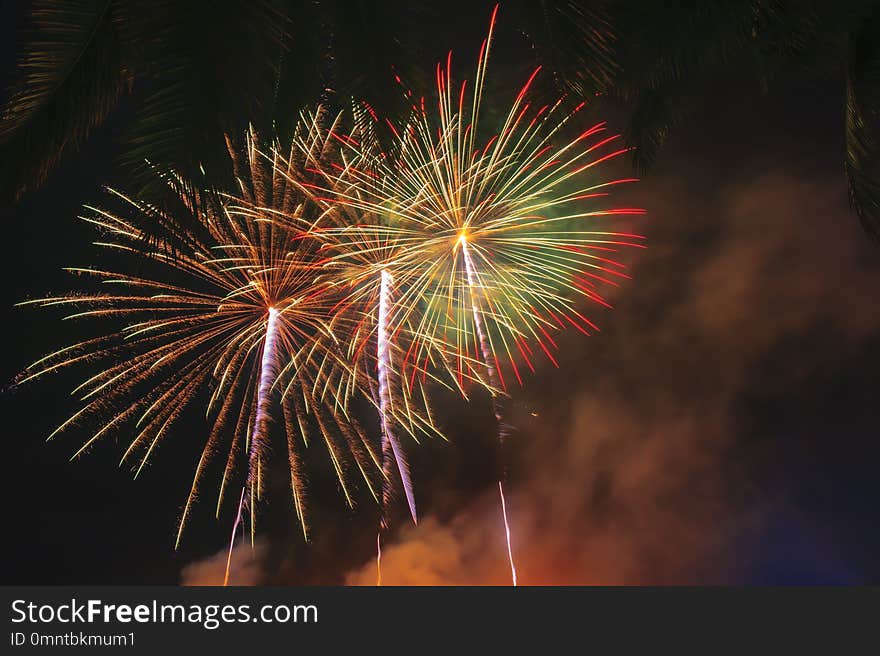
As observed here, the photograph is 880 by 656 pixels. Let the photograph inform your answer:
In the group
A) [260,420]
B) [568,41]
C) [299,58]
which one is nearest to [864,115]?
[568,41]

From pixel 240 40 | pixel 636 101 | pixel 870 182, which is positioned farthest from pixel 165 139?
pixel 636 101

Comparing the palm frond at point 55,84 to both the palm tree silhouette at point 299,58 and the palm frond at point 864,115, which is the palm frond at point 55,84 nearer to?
the palm tree silhouette at point 299,58

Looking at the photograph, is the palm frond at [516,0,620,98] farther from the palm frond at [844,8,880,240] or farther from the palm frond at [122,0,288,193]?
the palm frond at [844,8,880,240]

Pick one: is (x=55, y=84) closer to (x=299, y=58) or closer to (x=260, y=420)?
(x=299, y=58)

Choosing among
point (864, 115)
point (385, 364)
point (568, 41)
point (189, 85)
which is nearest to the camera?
point (189, 85)

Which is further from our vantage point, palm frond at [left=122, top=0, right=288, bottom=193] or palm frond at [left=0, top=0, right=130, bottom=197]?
palm frond at [left=0, top=0, right=130, bottom=197]

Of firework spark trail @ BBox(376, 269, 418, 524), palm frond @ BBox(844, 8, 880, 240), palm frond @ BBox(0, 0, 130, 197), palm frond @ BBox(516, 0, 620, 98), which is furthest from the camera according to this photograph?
firework spark trail @ BBox(376, 269, 418, 524)

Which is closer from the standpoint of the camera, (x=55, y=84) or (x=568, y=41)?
(x=55, y=84)

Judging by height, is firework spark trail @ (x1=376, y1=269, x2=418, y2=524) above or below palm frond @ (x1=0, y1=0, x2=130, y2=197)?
above

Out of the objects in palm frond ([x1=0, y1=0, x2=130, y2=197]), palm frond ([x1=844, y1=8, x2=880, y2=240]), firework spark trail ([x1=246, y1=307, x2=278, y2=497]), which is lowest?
palm frond ([x1=0, y1=0, x2=130, y2=197])

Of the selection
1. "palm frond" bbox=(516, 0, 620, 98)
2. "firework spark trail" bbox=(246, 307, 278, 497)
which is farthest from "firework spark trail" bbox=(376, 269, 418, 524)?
"palm frond" bbox=(516, 0, 620, 98)

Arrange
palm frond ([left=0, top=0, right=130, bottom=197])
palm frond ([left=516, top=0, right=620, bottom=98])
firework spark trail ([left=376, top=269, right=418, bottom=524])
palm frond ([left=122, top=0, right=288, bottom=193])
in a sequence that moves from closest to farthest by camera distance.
Result: 1. palm frond ([left=122, top=0, right=288, bottom=193])
2. palm frond ([left=0, top=0, right=130, bottom=197])
3. palm frond ([left=516, top=0, right=620, bottom=98])
4. firework spark trail ([left=376, top=269, right=418, bottom=524])

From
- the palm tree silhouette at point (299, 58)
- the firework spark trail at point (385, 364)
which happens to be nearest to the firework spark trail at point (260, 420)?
the firework spark trail at point (385, 364)
